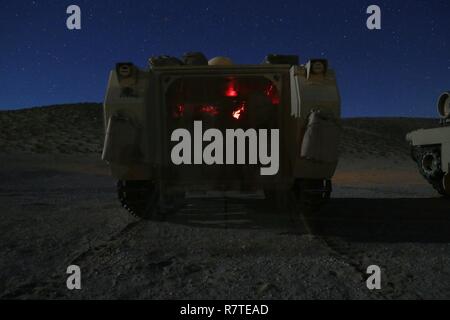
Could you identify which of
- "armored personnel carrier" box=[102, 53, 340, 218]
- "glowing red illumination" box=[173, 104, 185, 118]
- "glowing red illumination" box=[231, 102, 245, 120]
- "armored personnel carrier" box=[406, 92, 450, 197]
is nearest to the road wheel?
"armored personnel carrier" box=[102, 53, 340, 218]

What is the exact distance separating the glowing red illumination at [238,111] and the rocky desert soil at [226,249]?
5.22 ft

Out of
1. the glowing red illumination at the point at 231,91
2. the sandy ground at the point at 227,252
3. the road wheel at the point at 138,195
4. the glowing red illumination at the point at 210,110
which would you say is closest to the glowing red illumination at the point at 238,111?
the glowing red illumination at the point at 231,91

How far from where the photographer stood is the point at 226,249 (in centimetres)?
480

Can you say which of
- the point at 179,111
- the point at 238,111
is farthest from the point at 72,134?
the point at 238,111

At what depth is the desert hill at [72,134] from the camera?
3272cm

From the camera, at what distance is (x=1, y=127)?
133ft

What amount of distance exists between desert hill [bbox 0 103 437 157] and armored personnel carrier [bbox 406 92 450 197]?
2462 centimetres

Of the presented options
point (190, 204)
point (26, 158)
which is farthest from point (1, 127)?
point (190, 204)

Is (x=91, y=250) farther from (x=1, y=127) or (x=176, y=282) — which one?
(x=1, y=127)

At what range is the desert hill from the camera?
32719 millimetres

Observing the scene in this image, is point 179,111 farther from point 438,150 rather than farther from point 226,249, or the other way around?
point 438,150

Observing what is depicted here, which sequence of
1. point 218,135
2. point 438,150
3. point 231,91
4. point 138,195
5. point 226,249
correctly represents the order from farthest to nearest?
point 438,150 → point 231,91 → point 218,135 → point 138,195 → point 226,249

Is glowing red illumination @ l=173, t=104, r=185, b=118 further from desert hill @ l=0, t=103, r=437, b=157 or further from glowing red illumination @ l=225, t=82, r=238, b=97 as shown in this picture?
desert hill @ l=0, t=103, r=437, b=157

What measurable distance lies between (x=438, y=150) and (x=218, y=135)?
575cm
